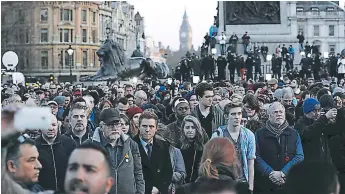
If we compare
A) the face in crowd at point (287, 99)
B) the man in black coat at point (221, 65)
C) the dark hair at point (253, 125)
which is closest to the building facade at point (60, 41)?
the man in black coat at point (221, 65)

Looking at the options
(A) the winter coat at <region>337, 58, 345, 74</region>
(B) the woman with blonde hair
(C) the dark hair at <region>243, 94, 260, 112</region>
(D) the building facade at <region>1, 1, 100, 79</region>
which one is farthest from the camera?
(D) the building facade at <region>1, 1, 100, 79</region>

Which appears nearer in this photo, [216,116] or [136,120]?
[136,120]

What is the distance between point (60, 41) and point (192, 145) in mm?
65440

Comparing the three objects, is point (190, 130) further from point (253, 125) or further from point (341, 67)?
point (341, 67)

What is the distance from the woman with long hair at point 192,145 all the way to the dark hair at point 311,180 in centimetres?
425

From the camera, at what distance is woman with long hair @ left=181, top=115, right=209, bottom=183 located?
7.37 meters

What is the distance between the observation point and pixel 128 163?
20.4 feet

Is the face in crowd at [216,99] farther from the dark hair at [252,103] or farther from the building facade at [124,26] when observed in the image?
the building facade at [124,26]

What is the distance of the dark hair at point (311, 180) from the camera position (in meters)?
2.95

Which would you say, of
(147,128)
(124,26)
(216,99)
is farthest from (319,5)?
(147,128)

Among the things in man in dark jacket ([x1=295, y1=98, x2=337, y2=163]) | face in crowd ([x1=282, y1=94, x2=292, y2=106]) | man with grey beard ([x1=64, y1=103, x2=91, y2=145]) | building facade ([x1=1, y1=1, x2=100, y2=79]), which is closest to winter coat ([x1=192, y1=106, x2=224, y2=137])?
man in dark jacket ([x1=295, y1=98, x2=337, y2=163])

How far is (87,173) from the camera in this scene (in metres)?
2.64

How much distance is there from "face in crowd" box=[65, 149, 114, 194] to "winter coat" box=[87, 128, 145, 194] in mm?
3223

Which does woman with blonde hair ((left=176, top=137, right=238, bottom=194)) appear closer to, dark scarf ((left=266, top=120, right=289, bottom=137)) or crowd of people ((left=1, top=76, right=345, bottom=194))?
crowd of people ((left=1, top=76, right=345, bottom=194))
